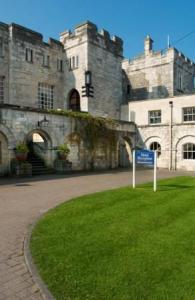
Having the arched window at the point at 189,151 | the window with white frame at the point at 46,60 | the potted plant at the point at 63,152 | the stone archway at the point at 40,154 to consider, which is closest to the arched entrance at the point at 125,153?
the arched window at the point at 189,151

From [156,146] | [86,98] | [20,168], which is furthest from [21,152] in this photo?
[156,146]

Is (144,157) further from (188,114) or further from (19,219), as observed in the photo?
(188,114)

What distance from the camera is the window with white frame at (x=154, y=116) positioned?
2422 cm

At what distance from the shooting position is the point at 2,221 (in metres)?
6.54

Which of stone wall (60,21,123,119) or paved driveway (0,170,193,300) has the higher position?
stone wall (60,21,123,119)

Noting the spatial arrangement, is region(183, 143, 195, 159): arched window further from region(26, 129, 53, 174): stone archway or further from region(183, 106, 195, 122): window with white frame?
region(26, 129, 53, 174): stone archway

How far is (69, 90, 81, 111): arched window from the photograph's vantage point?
2659 centimetres

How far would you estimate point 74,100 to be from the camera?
2684 cm

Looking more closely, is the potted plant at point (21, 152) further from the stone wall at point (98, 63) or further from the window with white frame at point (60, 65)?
the window with white frame at point (60, 65)

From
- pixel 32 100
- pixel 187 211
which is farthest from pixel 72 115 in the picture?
pixel 187 211

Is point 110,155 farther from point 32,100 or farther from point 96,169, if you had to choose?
point 32,100

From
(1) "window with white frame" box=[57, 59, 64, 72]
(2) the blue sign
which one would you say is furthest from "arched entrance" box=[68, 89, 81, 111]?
(2) the blue sign

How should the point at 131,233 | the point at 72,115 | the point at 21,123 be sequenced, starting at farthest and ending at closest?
1. the point at 72,115
2. the point at 21,123
3. the point at 131,233

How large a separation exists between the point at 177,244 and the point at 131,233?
0.97 metres
